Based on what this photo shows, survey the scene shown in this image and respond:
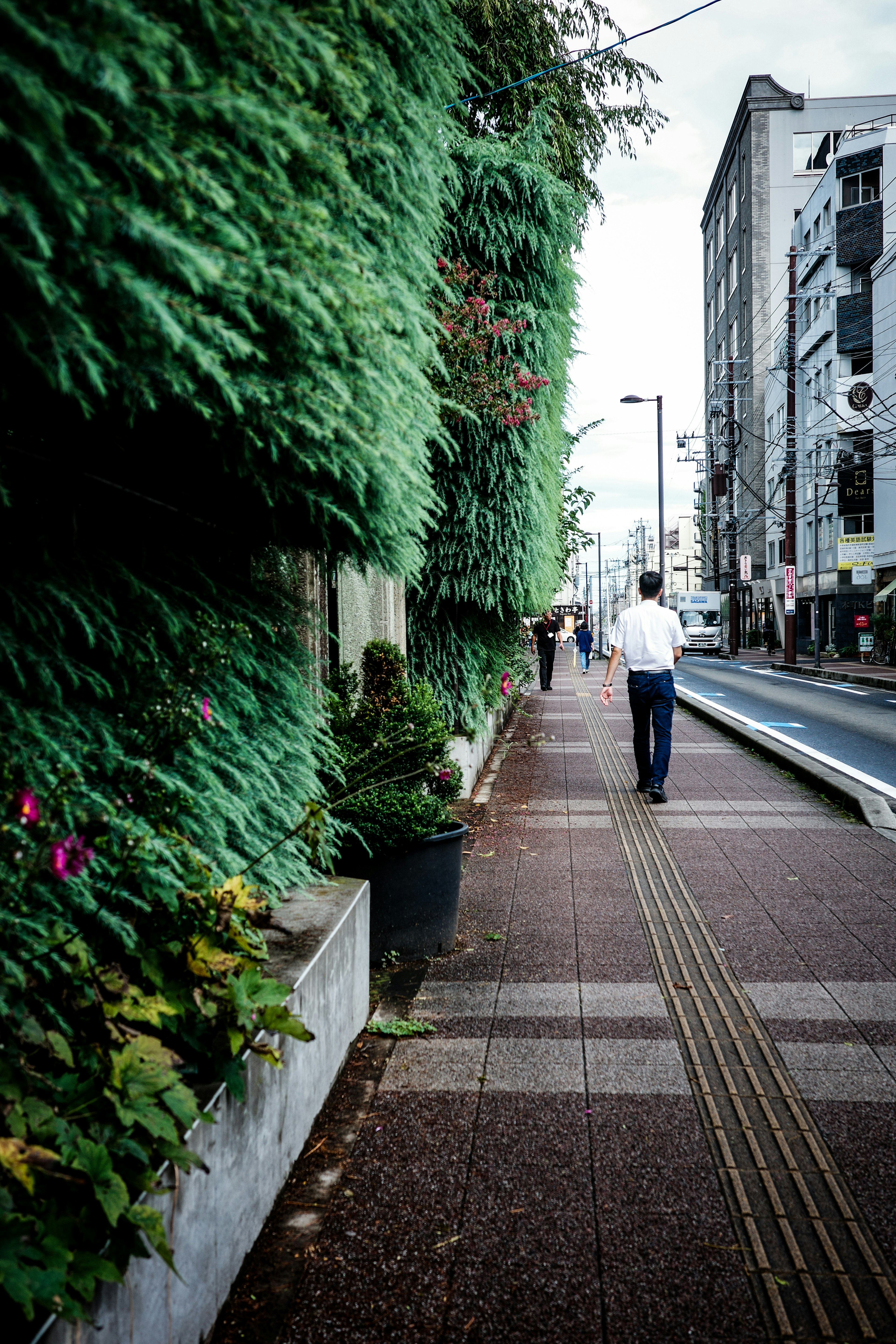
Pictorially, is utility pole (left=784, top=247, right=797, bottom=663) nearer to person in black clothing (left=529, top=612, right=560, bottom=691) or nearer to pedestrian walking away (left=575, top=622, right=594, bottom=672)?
pedestrian walking away (left=575, top=622, right=594, bottom=672)

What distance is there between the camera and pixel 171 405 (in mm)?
2283

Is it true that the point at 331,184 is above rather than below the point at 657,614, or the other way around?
above

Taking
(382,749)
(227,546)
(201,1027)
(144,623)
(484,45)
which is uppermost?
(484,45)

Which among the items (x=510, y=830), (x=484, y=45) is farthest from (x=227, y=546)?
(x=484, y=45)

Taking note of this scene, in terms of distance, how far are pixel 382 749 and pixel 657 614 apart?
4.84m

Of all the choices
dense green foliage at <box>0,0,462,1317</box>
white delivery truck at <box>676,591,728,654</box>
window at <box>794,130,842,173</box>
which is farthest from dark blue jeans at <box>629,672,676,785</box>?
window at <box>794,130,842,173</box>

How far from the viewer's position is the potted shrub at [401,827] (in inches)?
185

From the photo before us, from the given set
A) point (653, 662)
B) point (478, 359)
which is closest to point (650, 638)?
point (653, 662)

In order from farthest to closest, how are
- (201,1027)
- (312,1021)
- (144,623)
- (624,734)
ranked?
1. (624,734)
2. (312,1021)
3. (144,623)
4. (201,1027)

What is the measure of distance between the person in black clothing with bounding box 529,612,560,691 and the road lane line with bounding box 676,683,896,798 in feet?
18.7

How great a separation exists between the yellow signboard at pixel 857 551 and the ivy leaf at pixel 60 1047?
142 feet

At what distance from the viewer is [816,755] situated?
1206 centimetres

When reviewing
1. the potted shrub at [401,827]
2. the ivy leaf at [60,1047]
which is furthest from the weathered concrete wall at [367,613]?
the ivy leaf at [60,1047]

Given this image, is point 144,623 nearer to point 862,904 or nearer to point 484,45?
point 862,904
